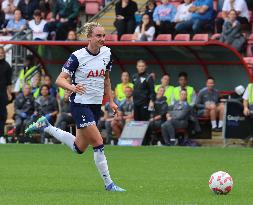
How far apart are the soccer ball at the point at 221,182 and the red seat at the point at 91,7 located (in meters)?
20.1

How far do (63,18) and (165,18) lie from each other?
13.1 feet

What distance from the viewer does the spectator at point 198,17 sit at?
Answer: 26.6m

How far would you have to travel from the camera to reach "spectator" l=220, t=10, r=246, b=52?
25688 mm

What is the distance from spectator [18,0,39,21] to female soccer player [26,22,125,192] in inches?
741

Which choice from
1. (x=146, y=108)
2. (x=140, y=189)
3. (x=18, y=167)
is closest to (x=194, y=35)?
(x=146, y=108)

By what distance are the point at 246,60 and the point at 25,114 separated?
6166mm

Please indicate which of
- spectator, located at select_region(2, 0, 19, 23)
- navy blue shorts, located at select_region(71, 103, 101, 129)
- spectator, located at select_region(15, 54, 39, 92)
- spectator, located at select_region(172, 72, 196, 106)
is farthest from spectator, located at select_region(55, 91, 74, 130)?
navy blue shorts, located at select_region(71, 103, 101, 129)

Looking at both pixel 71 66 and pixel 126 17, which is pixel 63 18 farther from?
pixel 71 66

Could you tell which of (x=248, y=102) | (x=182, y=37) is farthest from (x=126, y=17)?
(x=248, y=102)

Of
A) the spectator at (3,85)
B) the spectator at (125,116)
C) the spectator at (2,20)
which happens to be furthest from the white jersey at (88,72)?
the spectator at (2,20)

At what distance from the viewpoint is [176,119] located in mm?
24109

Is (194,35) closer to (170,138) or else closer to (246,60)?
(246,60)

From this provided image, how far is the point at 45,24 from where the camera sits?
29.5m

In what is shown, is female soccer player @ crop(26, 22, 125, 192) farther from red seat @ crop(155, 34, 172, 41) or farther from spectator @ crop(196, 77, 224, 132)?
red seat @ crop(155, 34, 172, 41)
